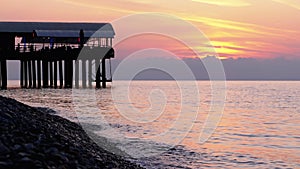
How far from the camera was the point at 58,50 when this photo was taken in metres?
61.2

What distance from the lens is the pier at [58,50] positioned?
61344 millimetres

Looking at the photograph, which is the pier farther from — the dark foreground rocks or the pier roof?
the dark foreground rocks

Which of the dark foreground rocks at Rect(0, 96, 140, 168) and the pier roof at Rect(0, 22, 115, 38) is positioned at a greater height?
the pier roof at Rect(0, 22, 115, 38)

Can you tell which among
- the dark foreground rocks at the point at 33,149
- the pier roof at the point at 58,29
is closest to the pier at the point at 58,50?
the pier roof at the point at 58,29

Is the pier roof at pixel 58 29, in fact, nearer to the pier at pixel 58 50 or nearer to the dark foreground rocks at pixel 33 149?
the pier at pixel 58 50

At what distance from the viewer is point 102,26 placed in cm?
7031

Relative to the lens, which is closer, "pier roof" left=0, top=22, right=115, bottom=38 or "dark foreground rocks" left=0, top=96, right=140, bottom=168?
"dark foreground rocks" left=0, top=96, right=140, bottom=168

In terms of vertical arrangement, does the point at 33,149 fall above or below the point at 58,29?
below

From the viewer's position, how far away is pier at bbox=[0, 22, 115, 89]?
6134 centimetres

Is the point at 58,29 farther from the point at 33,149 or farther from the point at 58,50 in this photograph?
the point at 33,149

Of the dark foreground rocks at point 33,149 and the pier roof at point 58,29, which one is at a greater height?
the pier roof at point 58,29

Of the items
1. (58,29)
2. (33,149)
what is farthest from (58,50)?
(33,149)

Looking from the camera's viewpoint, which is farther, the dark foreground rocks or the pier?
the pier

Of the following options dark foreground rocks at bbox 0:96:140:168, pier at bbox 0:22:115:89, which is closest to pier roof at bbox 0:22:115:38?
pier at bbox 0:22:115:89
